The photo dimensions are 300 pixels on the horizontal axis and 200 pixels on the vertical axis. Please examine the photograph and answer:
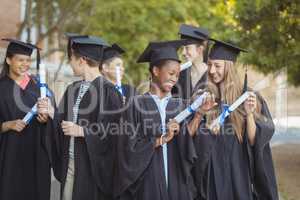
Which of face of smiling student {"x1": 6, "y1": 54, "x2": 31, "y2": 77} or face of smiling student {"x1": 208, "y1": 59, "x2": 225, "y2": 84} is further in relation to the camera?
face of smiling student {"x1": 6, "y1": 54, "x2": 31, "y2": 77}

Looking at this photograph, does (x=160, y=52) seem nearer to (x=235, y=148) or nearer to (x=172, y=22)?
(x=235, y=148)

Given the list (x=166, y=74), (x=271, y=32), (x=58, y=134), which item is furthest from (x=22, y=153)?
(x=271, y=32)

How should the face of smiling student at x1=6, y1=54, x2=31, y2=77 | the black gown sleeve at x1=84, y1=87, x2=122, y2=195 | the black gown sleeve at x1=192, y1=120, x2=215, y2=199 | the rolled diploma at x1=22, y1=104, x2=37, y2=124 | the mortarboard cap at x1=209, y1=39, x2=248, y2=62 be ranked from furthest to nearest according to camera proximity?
the face of smiling student at x1=6, y1=54, x2=31, y2=77 → the rolled diploma at x1=22, y1=104, x2=37, y2=124 → the mortarboard cap at x1=209, y1=39, x2=248, y2=62 → the black gown sleeve at x1=84, y1=87, x2=122, y2=195 → the black gown sleeve at x1=192, y1=120, x2=215, y2=199

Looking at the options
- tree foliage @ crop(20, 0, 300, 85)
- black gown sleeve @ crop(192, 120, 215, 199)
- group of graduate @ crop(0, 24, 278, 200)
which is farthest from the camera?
tree foliage @ crop(20, 0, 300, 85)

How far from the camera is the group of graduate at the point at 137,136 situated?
459 cm

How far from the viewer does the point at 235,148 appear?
16.9 ft

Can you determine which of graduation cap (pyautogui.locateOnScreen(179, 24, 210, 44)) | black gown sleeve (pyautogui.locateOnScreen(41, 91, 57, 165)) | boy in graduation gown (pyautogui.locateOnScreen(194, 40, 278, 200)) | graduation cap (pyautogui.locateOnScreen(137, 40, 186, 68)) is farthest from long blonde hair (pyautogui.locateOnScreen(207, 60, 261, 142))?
black gown sleeve (pyautogui.locateOnScreen(41, 91, 57, 165))

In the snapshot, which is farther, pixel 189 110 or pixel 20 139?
pixel 20 139

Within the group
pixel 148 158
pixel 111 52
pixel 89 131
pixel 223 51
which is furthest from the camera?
pixel 111 52

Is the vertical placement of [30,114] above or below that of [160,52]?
below

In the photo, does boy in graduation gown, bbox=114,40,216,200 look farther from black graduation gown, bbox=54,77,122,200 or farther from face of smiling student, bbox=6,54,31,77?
face of smiling student, bbox=6,54,31,77

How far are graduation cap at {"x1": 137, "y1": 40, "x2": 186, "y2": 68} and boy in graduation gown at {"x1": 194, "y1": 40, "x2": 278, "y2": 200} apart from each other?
1.84ft

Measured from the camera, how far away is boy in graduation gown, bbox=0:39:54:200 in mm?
5922

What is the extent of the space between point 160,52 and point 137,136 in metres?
0.69
